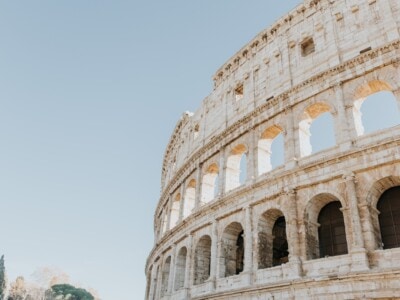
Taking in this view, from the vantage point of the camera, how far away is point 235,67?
1870cm

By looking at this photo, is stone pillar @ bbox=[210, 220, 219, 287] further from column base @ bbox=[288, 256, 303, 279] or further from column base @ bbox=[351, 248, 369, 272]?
column base @ bbox=[351, 248, 369, 272]

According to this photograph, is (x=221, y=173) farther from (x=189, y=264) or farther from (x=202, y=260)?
(x=189, y=264)

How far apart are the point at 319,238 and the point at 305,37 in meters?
8.45

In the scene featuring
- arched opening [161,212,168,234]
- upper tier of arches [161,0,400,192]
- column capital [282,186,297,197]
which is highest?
upper tier of arches [161,0,400,192]

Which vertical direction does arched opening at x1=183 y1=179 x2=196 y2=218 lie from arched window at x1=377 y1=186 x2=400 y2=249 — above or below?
above

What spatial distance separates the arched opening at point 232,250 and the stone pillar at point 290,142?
130 inches

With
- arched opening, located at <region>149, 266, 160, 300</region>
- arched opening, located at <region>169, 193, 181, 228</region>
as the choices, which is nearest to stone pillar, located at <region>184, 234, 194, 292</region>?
arched opening, located at <region>169, 193, 181, 228</region>

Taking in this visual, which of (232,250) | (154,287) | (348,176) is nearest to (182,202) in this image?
(232,250)

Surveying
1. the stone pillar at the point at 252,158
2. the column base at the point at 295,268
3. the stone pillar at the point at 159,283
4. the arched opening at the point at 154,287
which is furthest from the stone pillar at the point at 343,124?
the arched opening at the point at 154,287

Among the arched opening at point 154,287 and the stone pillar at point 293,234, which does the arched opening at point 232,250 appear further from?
the arched opening at point 154,287

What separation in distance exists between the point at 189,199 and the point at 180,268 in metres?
3.58

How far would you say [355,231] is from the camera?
9.84 m

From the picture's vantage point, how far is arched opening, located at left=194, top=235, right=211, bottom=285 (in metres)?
14.7

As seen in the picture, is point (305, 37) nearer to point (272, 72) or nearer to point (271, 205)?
point (272, 72)
